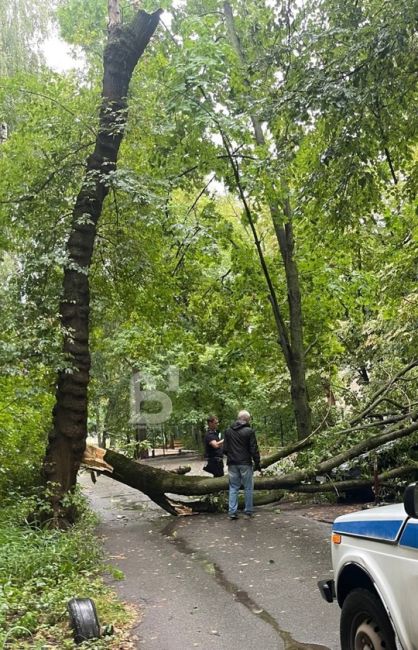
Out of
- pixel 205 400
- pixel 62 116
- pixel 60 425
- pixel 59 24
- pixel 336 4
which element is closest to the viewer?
pixel 336 4

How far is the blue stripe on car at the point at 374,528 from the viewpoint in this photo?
319 centimetres

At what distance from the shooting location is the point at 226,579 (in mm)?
7047

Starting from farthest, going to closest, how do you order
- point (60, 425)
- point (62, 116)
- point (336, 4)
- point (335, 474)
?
point (335, 474)
point (62, 116)
point (60, 425)
point (336, 4)

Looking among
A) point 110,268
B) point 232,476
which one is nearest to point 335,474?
point 232,476

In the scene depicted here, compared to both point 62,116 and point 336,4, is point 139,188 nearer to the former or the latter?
point 62,116

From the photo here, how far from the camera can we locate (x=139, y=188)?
10.2m

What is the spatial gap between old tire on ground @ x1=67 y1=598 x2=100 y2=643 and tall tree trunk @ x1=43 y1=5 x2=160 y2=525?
4.17 m

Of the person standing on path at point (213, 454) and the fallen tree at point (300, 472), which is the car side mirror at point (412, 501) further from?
the person standing on path at point (213, 454)

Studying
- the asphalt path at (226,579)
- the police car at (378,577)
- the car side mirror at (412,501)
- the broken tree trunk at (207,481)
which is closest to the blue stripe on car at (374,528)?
the police car at (378,577)

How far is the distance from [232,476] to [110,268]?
4.99 meters

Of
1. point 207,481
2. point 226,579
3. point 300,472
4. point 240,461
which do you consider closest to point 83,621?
point 226,579

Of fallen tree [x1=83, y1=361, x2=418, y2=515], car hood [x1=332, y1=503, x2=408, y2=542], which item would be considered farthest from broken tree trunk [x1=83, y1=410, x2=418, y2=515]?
car hood [x1=332, y1=503, x2=408, y2=542]

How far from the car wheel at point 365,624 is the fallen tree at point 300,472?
Result: 23.2 ft

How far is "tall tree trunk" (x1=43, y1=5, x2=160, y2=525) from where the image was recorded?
31.6 ft
